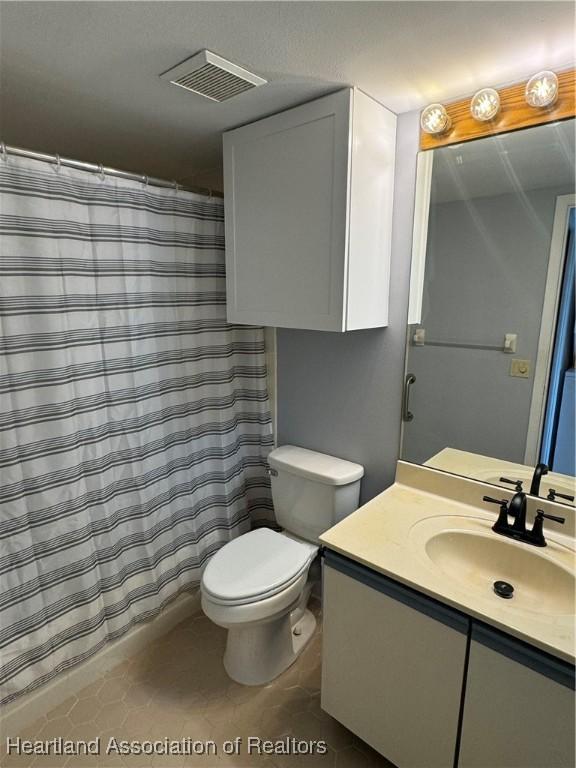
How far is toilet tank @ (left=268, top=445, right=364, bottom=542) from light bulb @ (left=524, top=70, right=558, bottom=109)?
140 centimetres

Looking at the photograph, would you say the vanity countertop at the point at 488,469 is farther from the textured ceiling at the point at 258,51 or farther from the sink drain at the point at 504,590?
the textured ceiling at the point at 258,51

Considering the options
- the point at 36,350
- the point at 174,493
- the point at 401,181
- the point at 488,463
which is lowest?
the point at 174,493

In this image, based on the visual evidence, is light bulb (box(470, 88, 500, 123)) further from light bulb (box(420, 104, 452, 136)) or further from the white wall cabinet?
the white wall cabinet

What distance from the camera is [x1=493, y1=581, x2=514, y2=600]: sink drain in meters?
1.19

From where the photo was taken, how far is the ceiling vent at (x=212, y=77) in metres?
1.15

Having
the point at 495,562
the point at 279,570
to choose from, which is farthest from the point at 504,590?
the point at 279,570

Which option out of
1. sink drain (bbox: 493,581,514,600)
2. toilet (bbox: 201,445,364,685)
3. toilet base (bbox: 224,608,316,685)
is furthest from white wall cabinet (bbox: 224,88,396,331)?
toilet base (bbox: 224,608,316,685)

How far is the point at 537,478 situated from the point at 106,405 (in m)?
1.57

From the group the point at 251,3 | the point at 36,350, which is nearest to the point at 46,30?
the point at 251,3

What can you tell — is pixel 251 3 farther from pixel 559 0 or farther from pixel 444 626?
pixel 444 626

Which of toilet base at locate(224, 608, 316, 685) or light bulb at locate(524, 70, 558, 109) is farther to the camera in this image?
toilet base at locate(224, 608, 316, 685)

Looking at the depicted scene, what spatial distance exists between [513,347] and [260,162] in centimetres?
113

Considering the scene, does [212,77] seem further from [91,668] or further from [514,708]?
[91,668]

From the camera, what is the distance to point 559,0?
36.6 inches
